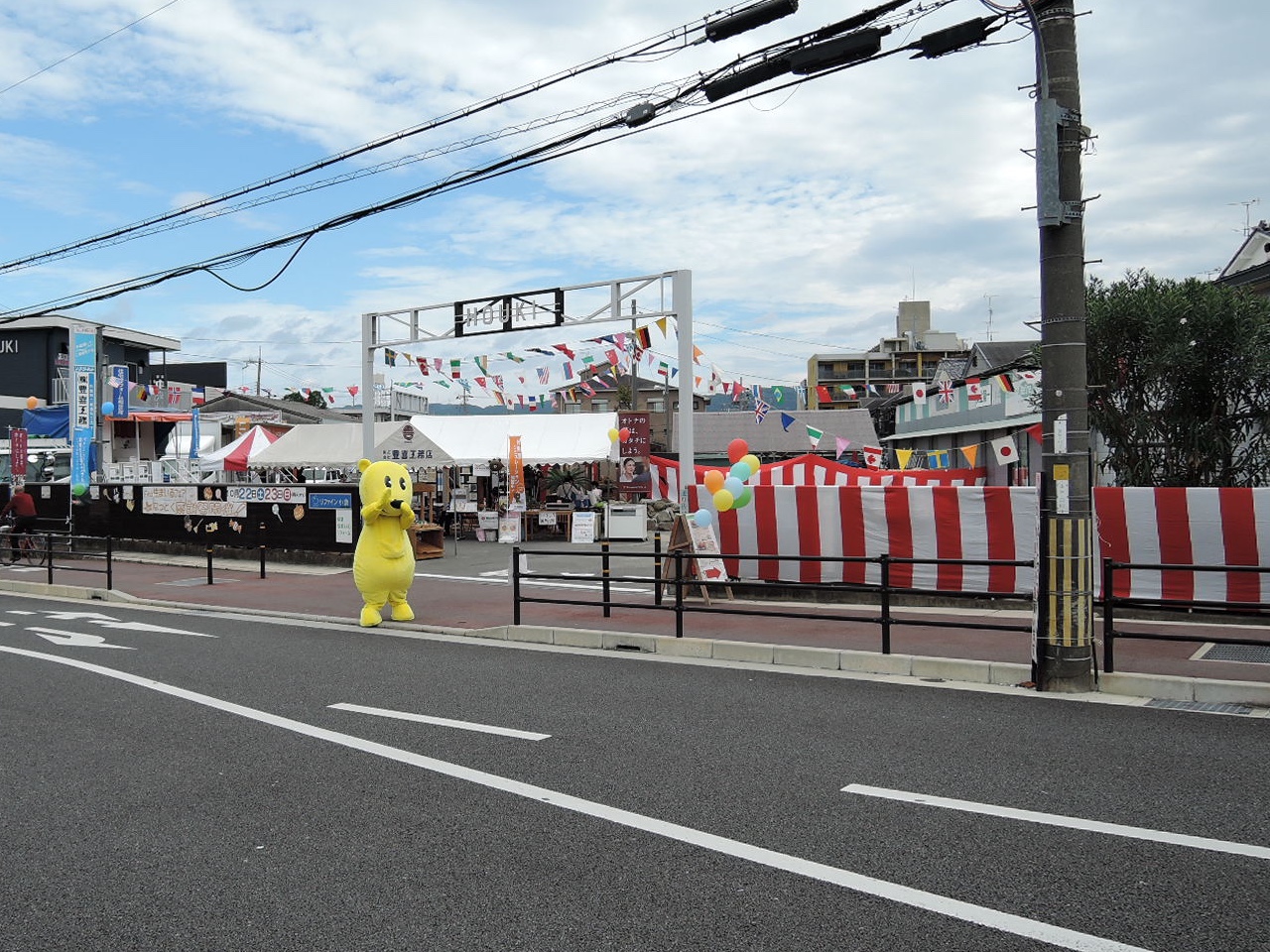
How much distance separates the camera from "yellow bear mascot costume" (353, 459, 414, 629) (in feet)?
39.0

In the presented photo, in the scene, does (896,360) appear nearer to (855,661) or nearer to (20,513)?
(20,513)

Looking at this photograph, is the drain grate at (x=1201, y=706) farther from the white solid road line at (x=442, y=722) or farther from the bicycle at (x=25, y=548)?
the bicycle at (x=25, y=548)

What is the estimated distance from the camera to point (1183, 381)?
42.2ft

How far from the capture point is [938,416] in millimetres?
43781

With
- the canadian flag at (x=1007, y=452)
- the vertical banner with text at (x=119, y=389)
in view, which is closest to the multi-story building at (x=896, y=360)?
the canadian flag at (x=1007, y=452)

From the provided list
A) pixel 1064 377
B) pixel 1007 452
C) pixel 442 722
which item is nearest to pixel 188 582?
pixel 442 722

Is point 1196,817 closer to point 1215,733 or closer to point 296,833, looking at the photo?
point 1215,733

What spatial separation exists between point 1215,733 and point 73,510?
2556 centimetres

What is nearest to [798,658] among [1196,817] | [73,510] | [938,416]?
[1196,817]

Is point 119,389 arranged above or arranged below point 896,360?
below

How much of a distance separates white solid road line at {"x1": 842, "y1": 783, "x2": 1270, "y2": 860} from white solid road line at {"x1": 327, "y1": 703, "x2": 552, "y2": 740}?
2.36 m

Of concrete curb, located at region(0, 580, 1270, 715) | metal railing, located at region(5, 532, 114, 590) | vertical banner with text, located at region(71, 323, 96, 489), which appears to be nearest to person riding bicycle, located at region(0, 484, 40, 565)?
metal railing, located at region(5, 532, 114, 590)

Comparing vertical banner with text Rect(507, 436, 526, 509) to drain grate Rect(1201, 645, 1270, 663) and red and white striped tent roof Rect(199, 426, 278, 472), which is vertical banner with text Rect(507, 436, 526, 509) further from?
drain grate Rect(1201, 645, 1270, 663)

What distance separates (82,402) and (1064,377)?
71.9 ft
